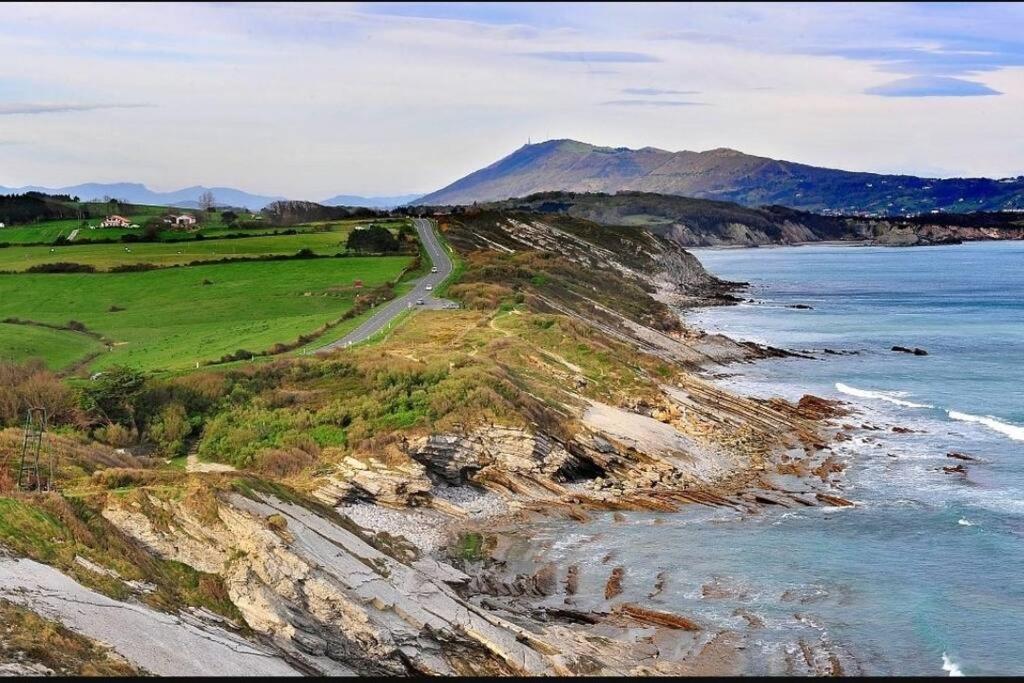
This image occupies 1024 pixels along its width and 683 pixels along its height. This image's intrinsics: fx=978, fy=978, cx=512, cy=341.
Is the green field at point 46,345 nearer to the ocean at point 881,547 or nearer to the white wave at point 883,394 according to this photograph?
the ocean at point 881,547

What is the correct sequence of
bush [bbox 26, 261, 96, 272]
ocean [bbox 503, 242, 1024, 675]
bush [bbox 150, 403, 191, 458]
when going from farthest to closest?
bush [bbox 26, 261, 96, 272], bush [bbox 150, 403, 191, 458], ocean [bbox 503, 242, 1024, 675]

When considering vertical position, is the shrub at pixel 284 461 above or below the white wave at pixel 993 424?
above

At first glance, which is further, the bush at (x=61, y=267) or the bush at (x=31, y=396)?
the bush at (x=61, y=267)

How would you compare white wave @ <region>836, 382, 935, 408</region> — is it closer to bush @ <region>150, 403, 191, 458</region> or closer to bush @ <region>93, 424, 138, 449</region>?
bush @ <region>150, 403, 191, 458</region>

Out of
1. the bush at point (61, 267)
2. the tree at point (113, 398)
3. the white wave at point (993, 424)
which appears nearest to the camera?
the tree at point (113, 398)

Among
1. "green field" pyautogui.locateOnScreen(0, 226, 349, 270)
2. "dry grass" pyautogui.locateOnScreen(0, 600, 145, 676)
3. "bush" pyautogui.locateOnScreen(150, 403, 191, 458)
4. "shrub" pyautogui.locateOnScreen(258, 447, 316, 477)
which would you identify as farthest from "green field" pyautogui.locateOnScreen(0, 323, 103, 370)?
"dry grass" pyautogui.locateOnScreen(0, 600, 145, 676)

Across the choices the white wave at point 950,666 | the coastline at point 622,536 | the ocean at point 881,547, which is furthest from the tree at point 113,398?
the white wave at point 950,666
